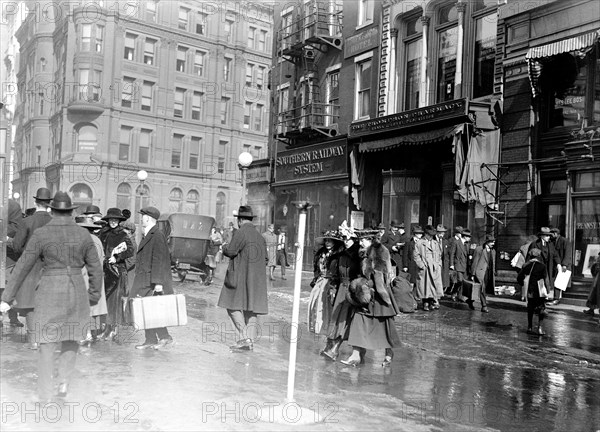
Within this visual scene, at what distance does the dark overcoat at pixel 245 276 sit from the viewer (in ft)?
27.5

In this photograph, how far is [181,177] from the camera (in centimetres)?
5425

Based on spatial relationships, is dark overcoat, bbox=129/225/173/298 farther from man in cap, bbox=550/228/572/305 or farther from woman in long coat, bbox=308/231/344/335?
man in cap, bbox=550/228/572/305

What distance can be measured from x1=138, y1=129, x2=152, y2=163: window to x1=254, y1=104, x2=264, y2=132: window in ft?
34.6

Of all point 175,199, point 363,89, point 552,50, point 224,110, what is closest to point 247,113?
point 224,110

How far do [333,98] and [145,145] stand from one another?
30775 mm

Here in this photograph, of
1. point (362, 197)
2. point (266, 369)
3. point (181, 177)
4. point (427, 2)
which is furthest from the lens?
point (181, 177)

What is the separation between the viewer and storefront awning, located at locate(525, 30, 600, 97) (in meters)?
15.2

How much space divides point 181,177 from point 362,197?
33.5 meters

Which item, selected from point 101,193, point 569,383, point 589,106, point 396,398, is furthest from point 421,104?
point 101,193

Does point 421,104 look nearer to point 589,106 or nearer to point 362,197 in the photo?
point 362,197

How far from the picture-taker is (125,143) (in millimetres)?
51562

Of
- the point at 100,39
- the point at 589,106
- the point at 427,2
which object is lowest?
the point at 589,106

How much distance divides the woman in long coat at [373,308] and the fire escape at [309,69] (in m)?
17.2

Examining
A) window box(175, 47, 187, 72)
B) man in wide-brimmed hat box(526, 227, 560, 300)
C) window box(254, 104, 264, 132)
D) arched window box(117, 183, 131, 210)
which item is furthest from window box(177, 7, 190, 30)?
man in wide-brimmed hat box(526, 227, 560, 300)
